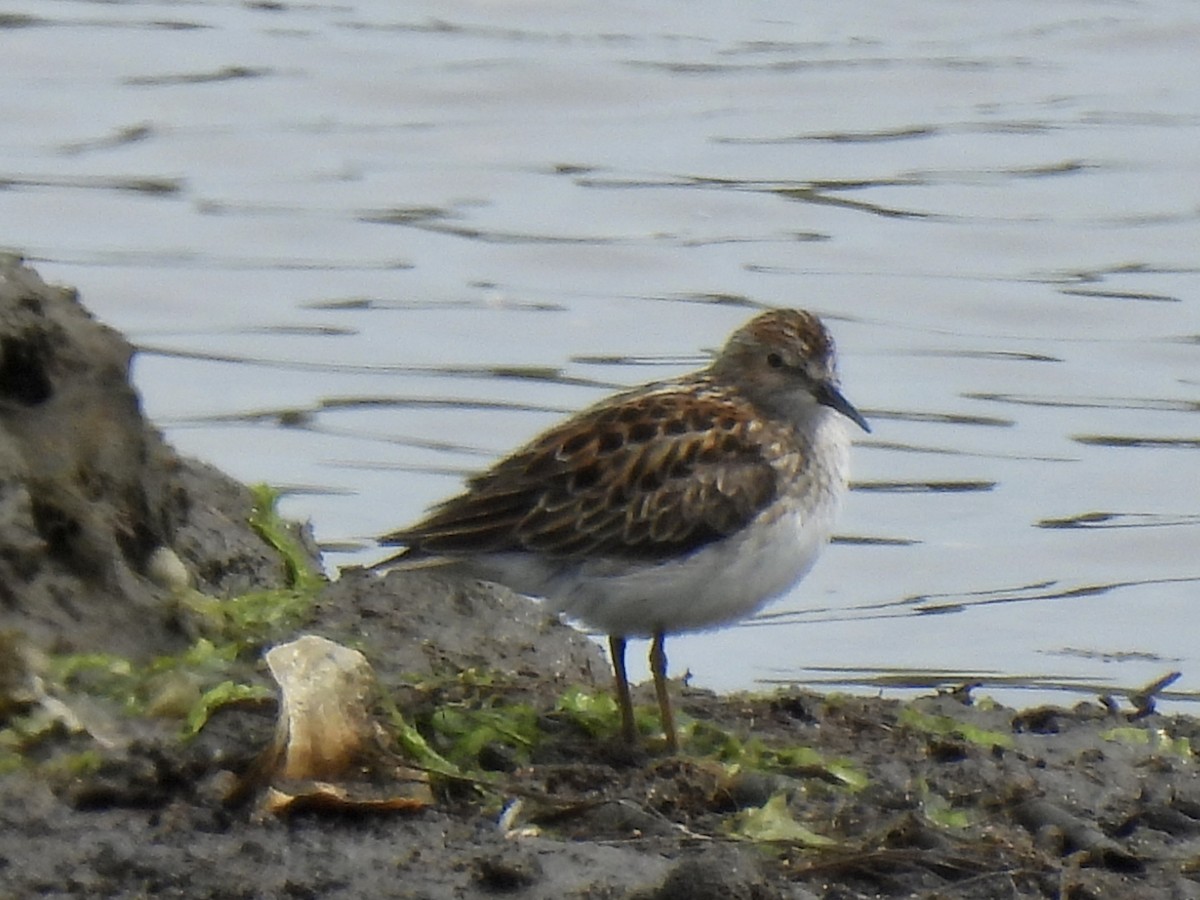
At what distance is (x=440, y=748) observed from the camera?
251 inches

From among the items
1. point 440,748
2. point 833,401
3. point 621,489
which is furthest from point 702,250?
point 440,748

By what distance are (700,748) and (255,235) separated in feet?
28.3

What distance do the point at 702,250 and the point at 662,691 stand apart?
26.9ft

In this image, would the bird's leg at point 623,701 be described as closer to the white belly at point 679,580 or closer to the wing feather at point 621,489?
the white belly at point 679,580

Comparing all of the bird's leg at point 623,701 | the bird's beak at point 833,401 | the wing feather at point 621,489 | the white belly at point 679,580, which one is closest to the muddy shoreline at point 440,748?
the bird's leg at point 623,701

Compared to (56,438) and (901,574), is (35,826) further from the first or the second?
(901,574)

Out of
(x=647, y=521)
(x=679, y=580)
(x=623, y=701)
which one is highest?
(x=647, y=521)

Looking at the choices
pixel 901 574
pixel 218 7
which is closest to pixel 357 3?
pixel 218 7

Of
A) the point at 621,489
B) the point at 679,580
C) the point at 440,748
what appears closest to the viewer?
the point at 440,748

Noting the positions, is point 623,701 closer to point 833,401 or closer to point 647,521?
point 647,521

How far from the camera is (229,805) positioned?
19.1ft

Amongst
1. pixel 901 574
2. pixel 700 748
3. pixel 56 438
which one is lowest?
pixel 901 574

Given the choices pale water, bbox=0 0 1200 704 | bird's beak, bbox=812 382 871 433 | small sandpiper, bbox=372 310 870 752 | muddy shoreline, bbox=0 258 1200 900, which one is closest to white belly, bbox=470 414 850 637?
small sandpiper, bbox=372 310 870 752

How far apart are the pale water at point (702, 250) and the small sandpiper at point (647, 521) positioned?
10.0 feet
